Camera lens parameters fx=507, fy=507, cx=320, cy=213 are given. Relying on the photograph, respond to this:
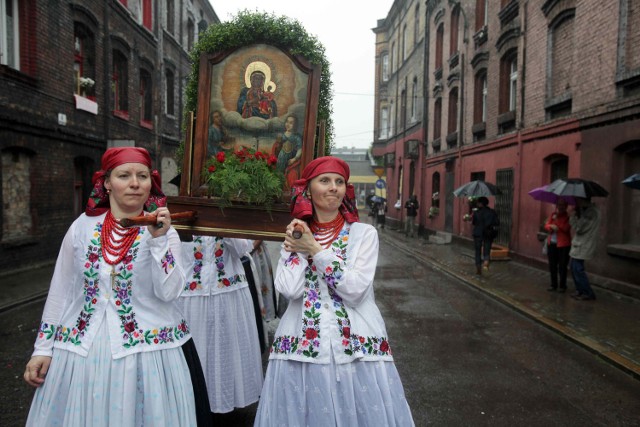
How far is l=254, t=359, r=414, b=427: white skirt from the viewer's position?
8.64 feet

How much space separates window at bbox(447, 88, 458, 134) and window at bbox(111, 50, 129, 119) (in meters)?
12.8

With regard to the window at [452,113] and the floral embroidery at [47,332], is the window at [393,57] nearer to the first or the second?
the window at [452,113]

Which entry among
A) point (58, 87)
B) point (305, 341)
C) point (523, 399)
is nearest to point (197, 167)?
point (305, 341)

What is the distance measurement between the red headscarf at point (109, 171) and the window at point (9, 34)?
1041 cm

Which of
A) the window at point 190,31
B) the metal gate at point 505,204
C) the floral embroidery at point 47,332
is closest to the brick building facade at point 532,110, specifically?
the metal gate at point 505,204

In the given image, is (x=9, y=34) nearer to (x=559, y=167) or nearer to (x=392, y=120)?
(x=559, y=167)

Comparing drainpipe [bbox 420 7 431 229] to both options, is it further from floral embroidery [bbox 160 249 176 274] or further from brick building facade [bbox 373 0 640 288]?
floral embroidery [bbox 160 249 176 274]

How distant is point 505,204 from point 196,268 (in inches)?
513

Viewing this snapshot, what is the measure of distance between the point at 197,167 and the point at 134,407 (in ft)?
6.89

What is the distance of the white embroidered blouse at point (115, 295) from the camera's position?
261 centimetres

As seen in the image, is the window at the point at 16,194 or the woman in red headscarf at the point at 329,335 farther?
the window at the point at 16,194

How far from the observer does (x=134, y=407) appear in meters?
2.51

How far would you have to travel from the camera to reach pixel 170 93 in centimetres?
2391

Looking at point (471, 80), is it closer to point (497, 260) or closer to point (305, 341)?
point (497, 260)
